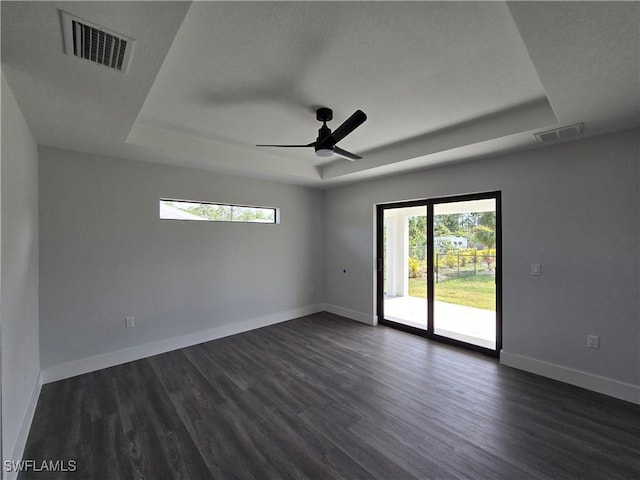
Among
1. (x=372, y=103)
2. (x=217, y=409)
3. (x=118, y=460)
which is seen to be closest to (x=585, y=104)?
(x=372, y=103)

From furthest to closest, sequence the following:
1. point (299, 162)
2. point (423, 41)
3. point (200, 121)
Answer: point (299, 162), point (200, 121), point (423, 41)

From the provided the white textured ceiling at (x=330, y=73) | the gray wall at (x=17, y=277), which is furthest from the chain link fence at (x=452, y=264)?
the gray wall at (x=17, y=277)

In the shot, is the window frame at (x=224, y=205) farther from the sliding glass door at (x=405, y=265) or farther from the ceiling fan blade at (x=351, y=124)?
the ceiling fan blade at (x=351, y=124)

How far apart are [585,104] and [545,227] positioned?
4.48ft

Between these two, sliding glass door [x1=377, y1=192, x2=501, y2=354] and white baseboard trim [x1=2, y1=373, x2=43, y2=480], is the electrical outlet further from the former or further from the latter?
white baseboard trim [x1=2, y1=373, x2=43, y2=480]

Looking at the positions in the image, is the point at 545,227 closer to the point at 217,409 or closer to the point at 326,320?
the point at 326,320

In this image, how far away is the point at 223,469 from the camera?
177 centimetres

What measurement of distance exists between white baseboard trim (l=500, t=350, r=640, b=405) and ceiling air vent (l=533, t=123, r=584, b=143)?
93.0 inches

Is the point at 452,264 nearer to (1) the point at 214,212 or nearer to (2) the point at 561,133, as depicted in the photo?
(2) the point at 561,133

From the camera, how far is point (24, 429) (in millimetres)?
1981

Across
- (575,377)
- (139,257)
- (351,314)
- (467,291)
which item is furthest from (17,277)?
(575,377)

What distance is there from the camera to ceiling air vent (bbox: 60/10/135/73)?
4.21ft

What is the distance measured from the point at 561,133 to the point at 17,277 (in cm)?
471

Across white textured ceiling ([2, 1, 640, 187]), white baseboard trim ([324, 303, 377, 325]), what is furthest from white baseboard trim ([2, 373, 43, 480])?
white baseboard trim ([324, 303, 377, 325])
